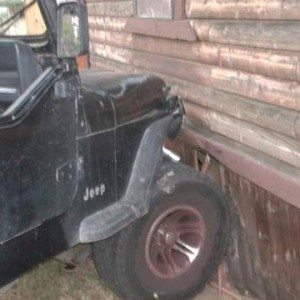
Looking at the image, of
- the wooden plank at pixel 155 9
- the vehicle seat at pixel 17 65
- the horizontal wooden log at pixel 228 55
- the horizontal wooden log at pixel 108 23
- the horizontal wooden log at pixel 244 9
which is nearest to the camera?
the vehicle seat at pixel 17 65

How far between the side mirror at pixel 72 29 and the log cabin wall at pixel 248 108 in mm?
1126

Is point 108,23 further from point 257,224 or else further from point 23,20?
point 257,224

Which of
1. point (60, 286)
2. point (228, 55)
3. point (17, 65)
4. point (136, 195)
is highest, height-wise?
point (17, 65)

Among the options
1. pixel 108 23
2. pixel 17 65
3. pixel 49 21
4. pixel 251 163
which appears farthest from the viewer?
pixel 108 23

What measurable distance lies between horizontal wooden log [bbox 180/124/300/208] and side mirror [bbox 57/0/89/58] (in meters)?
1.38

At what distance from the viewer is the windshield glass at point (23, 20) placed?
363 centimetres

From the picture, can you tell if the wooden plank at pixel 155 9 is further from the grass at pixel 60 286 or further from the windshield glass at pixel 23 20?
the grass at pixel 60 286

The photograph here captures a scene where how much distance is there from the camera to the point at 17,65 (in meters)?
3.00

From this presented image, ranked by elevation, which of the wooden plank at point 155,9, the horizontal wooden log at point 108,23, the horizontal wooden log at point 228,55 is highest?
the wooden plank at point 155,9

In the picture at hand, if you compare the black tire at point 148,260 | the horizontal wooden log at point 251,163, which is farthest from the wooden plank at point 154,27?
the black tire at point 148,260

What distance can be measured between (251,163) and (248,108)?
0.36 meters

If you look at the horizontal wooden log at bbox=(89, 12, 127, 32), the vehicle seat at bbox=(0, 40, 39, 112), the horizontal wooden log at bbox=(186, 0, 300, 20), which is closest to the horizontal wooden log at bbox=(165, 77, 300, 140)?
the horizontal wooden log at bbox=(186, 0, 300, 20)

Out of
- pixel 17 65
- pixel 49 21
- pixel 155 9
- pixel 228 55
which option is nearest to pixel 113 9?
pixel 155 9

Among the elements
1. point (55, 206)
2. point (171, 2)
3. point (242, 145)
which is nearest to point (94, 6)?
point (171, 2)
